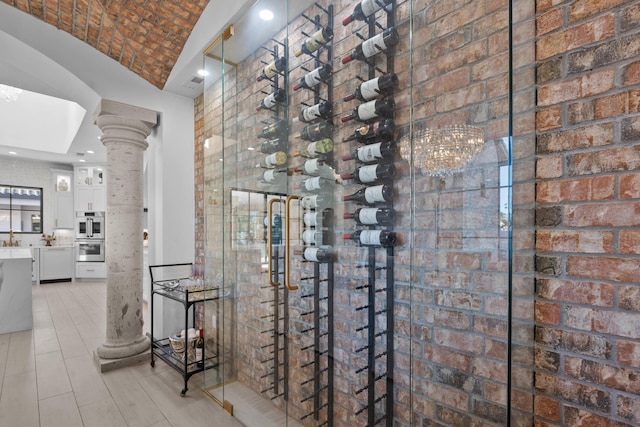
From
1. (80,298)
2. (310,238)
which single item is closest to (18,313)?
(80,298)

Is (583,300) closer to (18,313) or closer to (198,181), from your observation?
(198,181)

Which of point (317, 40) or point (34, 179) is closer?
point (317, 40)

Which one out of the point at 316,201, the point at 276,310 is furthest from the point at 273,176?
the point at 276,310

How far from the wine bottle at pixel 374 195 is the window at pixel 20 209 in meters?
9.51

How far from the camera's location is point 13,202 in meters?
7.86

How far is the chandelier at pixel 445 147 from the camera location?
1.17 m

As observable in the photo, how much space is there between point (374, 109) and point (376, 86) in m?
0.11

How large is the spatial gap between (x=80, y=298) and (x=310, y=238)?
6137 millimetres

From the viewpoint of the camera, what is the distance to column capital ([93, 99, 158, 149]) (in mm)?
3221

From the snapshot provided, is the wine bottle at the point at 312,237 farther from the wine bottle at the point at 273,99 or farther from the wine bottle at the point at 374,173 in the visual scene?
the wine bottle at the point at 273,99

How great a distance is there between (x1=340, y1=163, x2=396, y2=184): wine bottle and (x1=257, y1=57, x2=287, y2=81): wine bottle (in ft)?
3.38

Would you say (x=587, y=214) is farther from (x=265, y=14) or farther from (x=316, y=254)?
(x=265, y=14)

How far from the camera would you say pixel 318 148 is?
1.86 metres

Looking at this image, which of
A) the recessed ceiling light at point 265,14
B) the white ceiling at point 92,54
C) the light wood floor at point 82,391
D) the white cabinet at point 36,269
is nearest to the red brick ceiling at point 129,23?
the white ceiling at point 92,54
